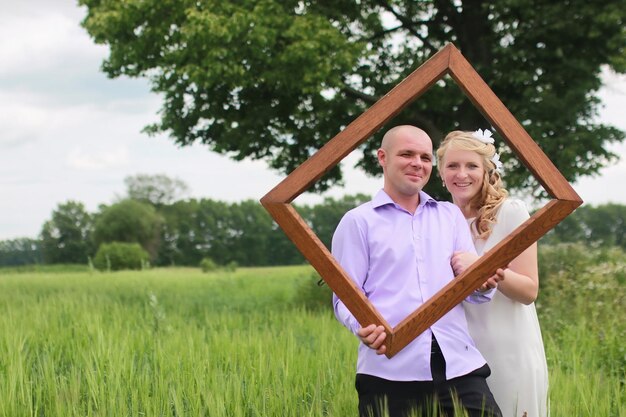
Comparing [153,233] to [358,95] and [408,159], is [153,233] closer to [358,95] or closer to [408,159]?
[358,95]

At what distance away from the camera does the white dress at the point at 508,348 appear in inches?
124

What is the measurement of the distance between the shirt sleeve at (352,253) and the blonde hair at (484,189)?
54cm

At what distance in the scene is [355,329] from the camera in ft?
9.04

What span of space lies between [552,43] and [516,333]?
11.6 meters

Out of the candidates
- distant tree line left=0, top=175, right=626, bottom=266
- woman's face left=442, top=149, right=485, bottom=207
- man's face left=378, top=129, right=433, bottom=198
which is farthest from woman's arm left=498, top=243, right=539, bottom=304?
distant tree line left=0, top=175, right=626, bottom=266

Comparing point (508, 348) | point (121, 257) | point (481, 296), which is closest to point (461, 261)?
point (481, 296)

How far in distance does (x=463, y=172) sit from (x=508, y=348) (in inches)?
33.4

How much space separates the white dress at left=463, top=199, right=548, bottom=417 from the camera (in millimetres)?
3158

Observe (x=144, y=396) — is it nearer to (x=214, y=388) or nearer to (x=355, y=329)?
(x=214, y=388)

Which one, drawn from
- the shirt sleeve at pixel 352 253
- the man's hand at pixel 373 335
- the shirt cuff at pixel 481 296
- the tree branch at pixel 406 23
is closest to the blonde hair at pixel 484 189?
the shirt cuff at pixel 481 296

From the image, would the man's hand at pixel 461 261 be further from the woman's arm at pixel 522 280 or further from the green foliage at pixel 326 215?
the green foliage at pixel 326 215

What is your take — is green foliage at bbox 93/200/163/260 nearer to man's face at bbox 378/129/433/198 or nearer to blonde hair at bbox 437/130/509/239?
blonde hair at bbox 437/130/509/239

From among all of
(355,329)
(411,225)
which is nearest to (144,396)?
(355,329)

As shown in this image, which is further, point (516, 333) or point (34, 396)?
point (34, 396)
